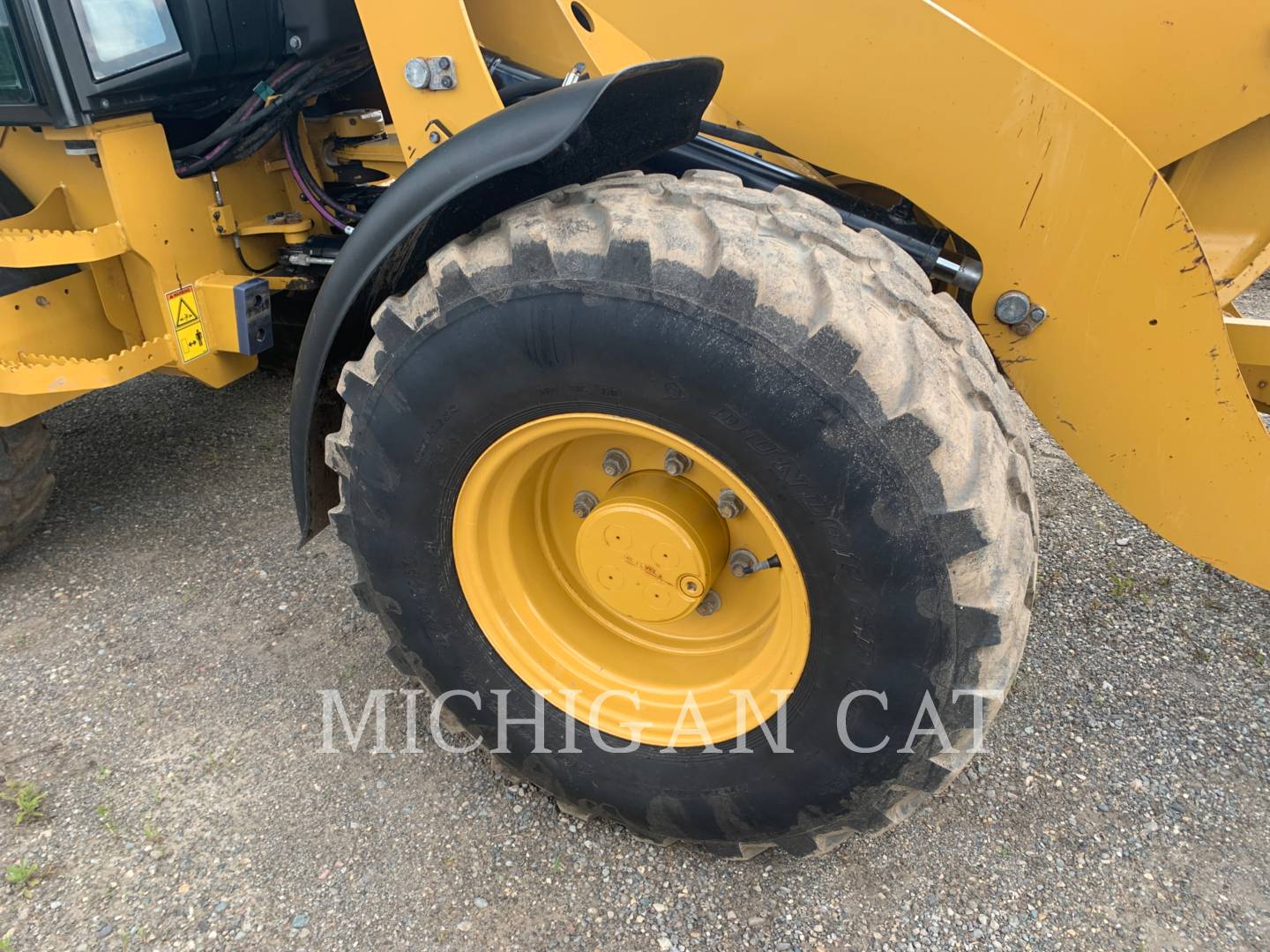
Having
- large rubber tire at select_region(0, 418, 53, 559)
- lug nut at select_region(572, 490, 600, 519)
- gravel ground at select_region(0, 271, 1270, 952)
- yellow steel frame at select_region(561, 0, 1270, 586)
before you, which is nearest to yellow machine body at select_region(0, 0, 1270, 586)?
yellow steel frame at select_region(561, 0, 1270, 586)

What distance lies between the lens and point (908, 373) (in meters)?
1.33

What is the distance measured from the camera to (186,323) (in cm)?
246

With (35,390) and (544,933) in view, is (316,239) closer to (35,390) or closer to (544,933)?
(35,390)

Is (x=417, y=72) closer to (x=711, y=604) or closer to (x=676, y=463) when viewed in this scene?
(x=676, y=463)

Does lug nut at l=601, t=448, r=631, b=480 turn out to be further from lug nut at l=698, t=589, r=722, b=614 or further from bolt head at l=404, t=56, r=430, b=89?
bolt head at l=404, t=56, r=430, b=89

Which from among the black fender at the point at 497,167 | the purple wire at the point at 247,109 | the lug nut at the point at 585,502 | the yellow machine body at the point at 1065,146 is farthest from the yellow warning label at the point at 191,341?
the lug nut at the point at 585,502

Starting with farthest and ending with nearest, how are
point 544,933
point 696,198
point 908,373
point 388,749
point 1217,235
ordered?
point 388,749, point 1217,235, point 544,933, point 696,198, point 908,373

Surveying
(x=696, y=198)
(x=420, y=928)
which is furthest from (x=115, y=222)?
(x=420, y=928)

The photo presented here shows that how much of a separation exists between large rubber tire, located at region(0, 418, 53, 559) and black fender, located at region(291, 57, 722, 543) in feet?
5.03

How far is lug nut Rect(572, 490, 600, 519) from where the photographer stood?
1919mm

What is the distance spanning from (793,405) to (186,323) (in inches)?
78.4

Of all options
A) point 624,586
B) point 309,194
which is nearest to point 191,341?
point 309,194

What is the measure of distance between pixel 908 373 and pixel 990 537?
30 cm

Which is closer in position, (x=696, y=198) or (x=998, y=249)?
(x=696, y=198)
